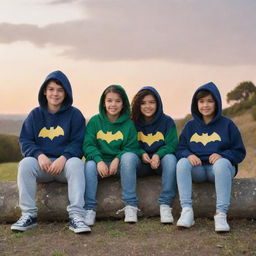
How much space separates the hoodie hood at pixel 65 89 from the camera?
5.65 metres

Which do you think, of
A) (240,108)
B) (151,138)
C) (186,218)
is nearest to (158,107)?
(151,138)

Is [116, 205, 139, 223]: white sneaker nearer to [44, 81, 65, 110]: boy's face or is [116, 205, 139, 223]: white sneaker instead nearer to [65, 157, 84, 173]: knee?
[65, 157, 84, 173]: knee

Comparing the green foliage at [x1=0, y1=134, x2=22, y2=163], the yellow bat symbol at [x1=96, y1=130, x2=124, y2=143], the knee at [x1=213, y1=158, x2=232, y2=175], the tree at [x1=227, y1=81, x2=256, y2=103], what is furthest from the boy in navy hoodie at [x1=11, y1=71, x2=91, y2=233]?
the tree at [x1=227, y1=81, x2=256, y2=103]

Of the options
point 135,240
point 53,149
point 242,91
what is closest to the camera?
point 135,240

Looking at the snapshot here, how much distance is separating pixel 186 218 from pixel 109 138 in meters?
1.25

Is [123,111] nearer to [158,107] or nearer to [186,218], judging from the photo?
[158,107]

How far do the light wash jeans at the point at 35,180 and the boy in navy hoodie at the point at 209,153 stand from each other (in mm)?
1049

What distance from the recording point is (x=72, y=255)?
4.52 meters

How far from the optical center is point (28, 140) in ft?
18.4

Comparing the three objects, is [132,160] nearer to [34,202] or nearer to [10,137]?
[34,202]

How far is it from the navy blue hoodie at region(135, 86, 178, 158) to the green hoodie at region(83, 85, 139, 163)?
161 mm

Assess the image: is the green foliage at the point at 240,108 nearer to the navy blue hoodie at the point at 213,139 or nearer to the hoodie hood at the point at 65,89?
the navy blue hoodie at the point at 213,139

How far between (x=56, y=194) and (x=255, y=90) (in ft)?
86.4

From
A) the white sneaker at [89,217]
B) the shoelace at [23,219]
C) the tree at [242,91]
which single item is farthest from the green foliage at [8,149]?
the tree at [242,91]
